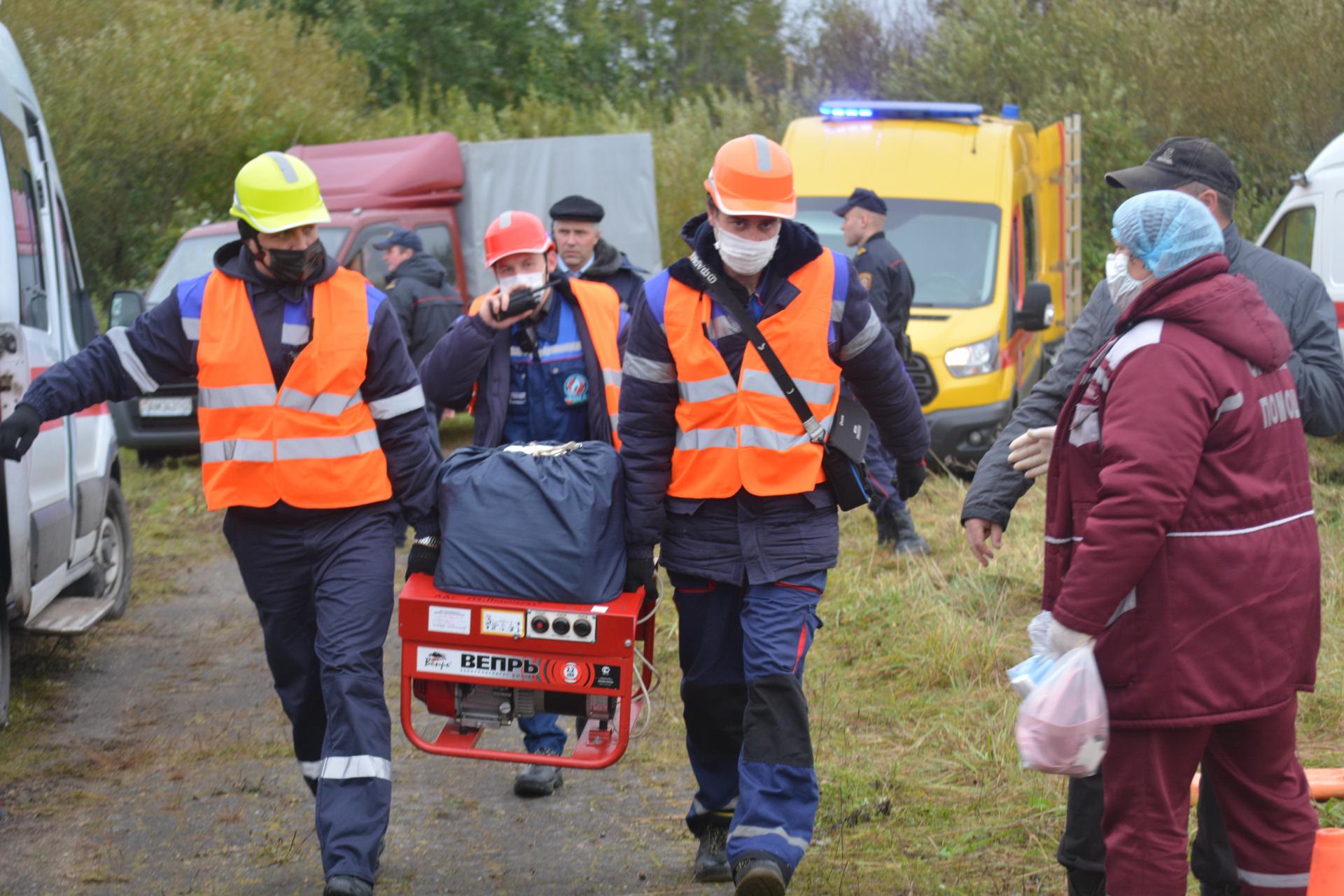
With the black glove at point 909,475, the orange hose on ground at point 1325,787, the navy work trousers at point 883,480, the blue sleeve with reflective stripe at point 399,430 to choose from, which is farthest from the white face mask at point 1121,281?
the navy work trousers at point 883,480

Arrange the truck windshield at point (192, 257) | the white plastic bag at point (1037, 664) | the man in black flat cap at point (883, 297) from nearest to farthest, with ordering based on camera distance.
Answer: the white plastic bag at point (1037, 664), the man in black flat cap at point (883, 297), the truck windshield at point (192, 257)

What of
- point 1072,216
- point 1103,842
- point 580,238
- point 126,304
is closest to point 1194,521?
point 1103,842

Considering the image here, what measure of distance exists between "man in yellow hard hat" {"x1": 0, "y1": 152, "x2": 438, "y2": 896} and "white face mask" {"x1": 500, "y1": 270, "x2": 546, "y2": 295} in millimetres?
732

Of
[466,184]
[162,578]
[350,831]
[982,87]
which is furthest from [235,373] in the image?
[982,87]

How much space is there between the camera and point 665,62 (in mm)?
39500

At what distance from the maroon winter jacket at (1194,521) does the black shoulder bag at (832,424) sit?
96 centimetres

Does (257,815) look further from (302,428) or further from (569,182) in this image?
(569,182)

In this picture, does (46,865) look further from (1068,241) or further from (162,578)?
(1068,241)

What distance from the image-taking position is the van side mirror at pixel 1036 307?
993 centimetres

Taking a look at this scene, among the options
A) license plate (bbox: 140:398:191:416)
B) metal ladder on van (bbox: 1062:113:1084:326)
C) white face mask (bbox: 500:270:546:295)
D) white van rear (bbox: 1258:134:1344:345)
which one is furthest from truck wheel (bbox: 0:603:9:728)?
metal ladder on van (bbox: 1062:113:1084:326)

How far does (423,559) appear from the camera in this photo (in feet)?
13.3

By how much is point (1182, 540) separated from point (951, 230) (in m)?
8.20

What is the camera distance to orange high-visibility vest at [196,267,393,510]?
413cm

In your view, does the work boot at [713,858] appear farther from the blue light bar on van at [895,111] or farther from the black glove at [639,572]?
the blue light bar on van at [895,111]
